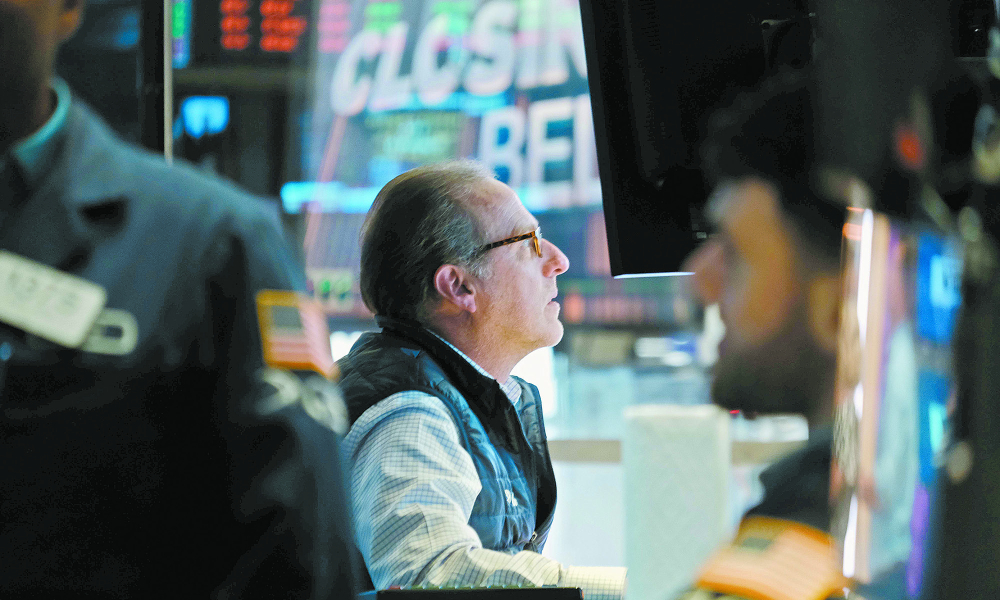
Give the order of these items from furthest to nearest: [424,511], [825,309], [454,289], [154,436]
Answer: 1. [454,289]
2. [424,511]
3. [825,309]
4. [154,436]

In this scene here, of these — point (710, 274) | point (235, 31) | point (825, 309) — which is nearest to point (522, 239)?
point (235, 31)

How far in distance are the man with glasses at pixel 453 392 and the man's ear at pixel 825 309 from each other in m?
0.53

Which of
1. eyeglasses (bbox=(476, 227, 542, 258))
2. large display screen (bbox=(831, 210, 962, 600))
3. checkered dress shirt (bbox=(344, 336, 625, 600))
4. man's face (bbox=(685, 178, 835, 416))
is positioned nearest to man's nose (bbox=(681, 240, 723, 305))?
man's face (bbox=(685, 178, 835, 416))

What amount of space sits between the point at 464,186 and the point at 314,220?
8.81 ft

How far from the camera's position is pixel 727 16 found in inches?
49.3

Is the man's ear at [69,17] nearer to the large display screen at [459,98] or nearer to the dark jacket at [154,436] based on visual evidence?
the dark jacket at [154,436]

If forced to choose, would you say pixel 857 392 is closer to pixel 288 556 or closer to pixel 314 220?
pixel 288 556

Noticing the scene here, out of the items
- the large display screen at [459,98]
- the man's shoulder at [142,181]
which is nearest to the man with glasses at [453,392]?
the man's shoulder at [142,181]

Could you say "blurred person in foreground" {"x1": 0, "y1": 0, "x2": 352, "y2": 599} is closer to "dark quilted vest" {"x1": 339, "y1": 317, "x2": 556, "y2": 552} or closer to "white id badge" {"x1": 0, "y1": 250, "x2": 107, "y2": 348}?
"white id badge" {"x1": 0, "y1": 250, "x2": 107, "y2": 348}

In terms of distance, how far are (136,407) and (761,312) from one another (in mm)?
475

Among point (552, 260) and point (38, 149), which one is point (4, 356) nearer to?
point (38, 149)

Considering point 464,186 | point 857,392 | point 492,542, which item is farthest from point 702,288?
point 464,186

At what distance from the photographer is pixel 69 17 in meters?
0.66

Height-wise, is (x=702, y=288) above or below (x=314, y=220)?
above
